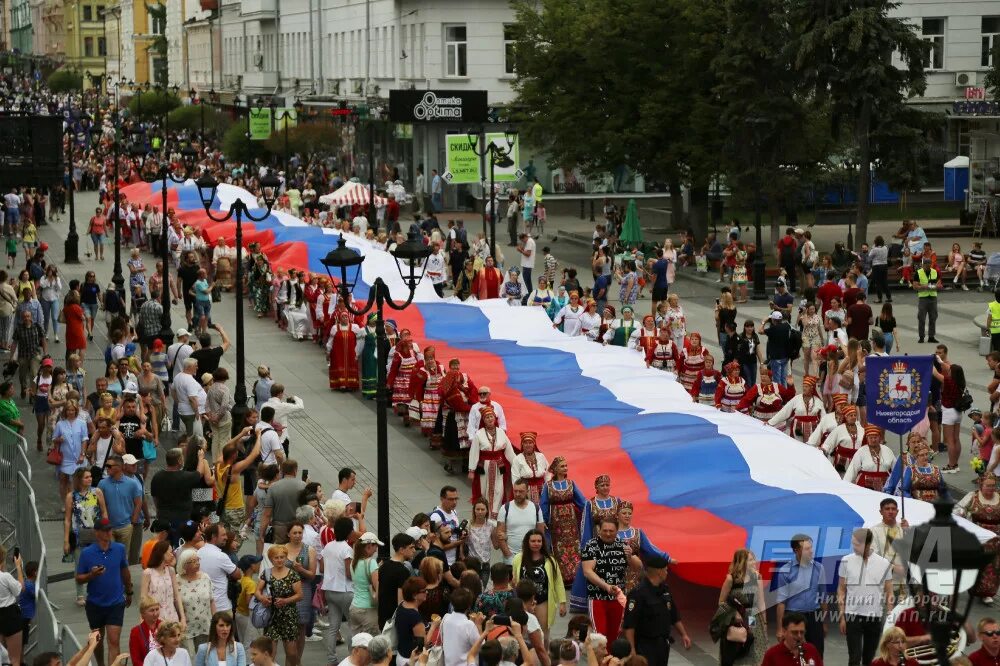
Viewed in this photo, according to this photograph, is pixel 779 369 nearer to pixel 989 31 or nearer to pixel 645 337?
pixel 645 337

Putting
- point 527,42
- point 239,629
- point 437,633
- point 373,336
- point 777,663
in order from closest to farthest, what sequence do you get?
point 777,663
point 437,633
point 239,629
point 373,336
point 527,42

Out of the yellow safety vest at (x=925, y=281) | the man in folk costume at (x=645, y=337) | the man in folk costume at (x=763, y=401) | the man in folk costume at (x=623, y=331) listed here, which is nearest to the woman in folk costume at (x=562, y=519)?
the man in folk costume at (x=763, y=401)

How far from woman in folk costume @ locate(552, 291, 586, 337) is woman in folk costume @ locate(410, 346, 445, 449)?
4885mm

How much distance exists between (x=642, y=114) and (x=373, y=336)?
61.3 feet

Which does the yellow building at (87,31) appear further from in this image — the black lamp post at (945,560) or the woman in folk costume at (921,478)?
the black lamp post at (945,560)

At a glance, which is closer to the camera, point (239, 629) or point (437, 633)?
point (437, 633)

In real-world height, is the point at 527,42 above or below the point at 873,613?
above

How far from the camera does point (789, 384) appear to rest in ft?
78.0

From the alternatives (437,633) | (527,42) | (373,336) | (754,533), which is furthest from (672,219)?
(437,633)

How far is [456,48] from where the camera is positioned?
60.6 m

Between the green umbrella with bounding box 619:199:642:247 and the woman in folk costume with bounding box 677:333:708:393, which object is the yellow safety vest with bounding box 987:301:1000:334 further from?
the green umbrella with bounding box 619:199:642:247

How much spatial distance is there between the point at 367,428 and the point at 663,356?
4.27 m

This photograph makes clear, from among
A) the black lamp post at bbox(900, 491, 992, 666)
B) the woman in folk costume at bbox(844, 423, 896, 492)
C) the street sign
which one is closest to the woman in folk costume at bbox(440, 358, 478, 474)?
the woman in folk costume at bbox(844, 423, 896, 492)

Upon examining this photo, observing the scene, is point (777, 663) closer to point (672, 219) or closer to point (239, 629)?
point (239, 629)
